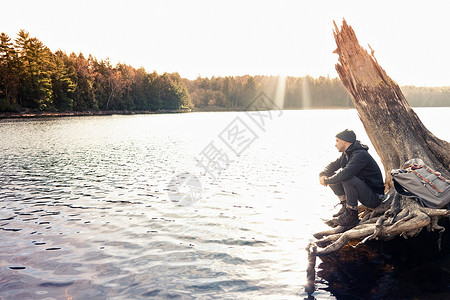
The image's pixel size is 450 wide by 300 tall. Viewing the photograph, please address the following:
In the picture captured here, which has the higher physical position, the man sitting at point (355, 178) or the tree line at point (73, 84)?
the tree line at point (73, 84)

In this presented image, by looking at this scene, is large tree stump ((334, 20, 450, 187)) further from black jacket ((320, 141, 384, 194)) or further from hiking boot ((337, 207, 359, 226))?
hiking boot ((337, 207, 359, 226))

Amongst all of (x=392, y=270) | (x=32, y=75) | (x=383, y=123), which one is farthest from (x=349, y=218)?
(x=32, y=75)

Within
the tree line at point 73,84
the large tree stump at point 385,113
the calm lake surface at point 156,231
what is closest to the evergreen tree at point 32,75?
the tree line at point 73,84

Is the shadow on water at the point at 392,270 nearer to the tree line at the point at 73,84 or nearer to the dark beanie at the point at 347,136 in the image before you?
the dark beanie at the point at 347,136

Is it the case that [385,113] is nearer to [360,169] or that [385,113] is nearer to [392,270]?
[360,169]

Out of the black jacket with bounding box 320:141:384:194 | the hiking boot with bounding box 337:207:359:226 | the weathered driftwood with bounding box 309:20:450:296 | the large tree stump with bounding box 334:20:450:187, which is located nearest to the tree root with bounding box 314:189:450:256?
the weathered driftwood with bounding box 309:20:450:296

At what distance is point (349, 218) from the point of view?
845cm

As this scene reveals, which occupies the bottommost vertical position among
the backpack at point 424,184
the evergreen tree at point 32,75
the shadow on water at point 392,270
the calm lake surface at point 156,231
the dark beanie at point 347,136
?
the calm lake surface at point 156,231

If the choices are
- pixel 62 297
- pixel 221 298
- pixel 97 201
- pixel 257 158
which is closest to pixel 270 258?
pixel 221 298

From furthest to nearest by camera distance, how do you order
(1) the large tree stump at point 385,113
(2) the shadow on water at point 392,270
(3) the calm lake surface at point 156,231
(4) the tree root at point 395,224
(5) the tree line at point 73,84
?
(5) the tree line at point 73,84
(1) the large tree stump at point 385,113
(4) the tree root at point 395,224
(3) the calm lake surface at point 156,231
(2) the shadow on water at point 392,270

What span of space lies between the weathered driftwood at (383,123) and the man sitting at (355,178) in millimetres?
316

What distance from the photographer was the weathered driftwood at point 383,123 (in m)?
8.34

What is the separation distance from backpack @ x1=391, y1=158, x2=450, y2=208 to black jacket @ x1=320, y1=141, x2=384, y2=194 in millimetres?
768

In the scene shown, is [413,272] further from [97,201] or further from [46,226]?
[97,201]
